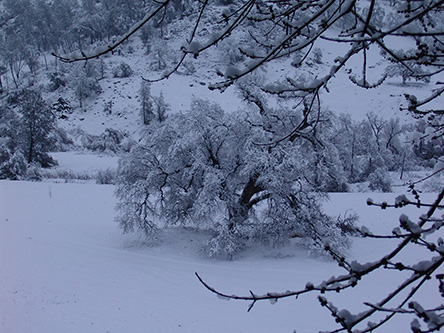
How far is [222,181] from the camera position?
9.84 m

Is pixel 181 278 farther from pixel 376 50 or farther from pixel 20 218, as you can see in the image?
pixel 376 50

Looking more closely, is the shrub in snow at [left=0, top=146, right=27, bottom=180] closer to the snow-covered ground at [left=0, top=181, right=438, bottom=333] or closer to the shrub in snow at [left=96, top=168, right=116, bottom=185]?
the shrub in snow at [left=96, top=168, right=116, bottom=185]

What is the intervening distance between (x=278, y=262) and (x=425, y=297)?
3.73 m

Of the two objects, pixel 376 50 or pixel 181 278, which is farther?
pixel 376 50

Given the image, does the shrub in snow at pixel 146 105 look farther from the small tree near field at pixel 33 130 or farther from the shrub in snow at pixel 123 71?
the small tree near field at pixel 33 130

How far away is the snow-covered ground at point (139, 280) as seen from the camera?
6096 mm

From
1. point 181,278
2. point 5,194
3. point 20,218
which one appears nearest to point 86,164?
point 5,194

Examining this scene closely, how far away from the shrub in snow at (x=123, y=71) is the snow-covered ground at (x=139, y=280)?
113 feet

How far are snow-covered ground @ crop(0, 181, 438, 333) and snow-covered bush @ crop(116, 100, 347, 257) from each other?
732mm

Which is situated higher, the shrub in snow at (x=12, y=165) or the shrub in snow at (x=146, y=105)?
the shrub in snow at (x=146, y=105)

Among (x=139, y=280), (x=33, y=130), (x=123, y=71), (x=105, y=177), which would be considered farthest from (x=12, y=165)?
(x=123, y=71)

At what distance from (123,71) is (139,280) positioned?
41593 mm

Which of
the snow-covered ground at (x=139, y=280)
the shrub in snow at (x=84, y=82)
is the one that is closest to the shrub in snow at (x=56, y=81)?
the shrub in snow at (x=84, y=82)

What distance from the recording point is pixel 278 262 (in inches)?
386
